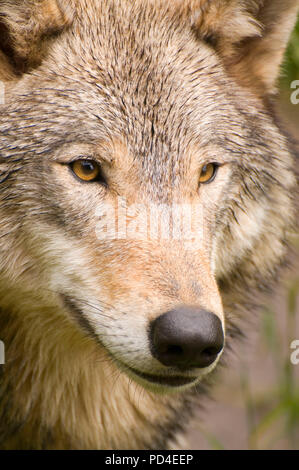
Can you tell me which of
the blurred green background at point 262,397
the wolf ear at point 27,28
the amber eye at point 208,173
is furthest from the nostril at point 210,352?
the blurred green background at point 262,397

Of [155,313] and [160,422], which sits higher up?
[155,313]

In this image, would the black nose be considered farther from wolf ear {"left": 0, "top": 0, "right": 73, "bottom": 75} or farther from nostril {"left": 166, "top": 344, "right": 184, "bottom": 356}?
wolf ear {"left": 0, "top": 0, "right": 73, "bottom": 75}

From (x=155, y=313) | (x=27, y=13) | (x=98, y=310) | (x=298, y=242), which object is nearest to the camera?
(x=155, y=313)

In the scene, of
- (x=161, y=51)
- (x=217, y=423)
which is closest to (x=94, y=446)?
(x=161, y=51)

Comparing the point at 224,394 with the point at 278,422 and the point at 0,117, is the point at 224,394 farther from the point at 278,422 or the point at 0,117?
the point at 0,117

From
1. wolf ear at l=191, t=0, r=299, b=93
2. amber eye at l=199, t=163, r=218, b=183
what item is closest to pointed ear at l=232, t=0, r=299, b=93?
wolf ear at l=191, t=0, r=299, b=93

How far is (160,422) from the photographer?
360 cm

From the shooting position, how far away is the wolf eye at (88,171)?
9.05ft

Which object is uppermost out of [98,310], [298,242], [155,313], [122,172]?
[122,172]

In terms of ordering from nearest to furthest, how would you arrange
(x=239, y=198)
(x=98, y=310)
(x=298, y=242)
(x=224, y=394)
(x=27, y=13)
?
1. (x=98, y=310)
2. (x=27, y=13)
3. (x=239, y=198)
4. (x=298, y=242)
5. (x=224, y=394)

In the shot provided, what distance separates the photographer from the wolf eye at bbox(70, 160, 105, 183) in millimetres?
2760

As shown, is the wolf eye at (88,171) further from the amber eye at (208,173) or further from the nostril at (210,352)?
the nostril at (210,352)

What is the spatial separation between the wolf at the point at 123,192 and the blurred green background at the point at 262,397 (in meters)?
1.26

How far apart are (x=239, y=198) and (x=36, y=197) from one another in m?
0.95
